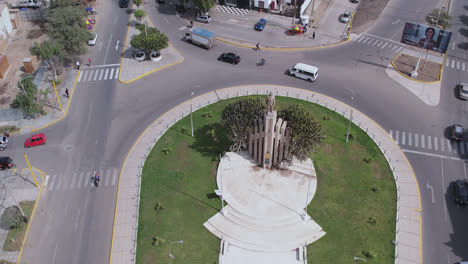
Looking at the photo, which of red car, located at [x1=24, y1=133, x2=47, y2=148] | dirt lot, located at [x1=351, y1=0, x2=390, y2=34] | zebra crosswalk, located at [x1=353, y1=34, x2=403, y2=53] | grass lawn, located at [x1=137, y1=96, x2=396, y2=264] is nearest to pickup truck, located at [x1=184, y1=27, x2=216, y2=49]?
grass lawn, located at [x1=137, y1=96, x2=396, y2=264]

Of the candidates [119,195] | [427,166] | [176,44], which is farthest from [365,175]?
[176,44]

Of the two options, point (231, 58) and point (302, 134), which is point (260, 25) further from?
point (302, 134)

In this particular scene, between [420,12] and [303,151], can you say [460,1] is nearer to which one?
[420,12]

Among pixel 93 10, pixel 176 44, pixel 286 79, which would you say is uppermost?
pixel 93 10

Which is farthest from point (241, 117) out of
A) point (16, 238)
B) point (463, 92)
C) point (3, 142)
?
point (463, 92)

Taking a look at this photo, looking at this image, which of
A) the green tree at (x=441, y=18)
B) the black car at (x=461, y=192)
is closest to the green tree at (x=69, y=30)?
the black car at (x=461, y=192)

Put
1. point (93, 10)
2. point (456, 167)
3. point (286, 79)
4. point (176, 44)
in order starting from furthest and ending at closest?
1. point (93, 10)
2. point (176, 44)
3. point (286, 79)
4. point (456, 167)
